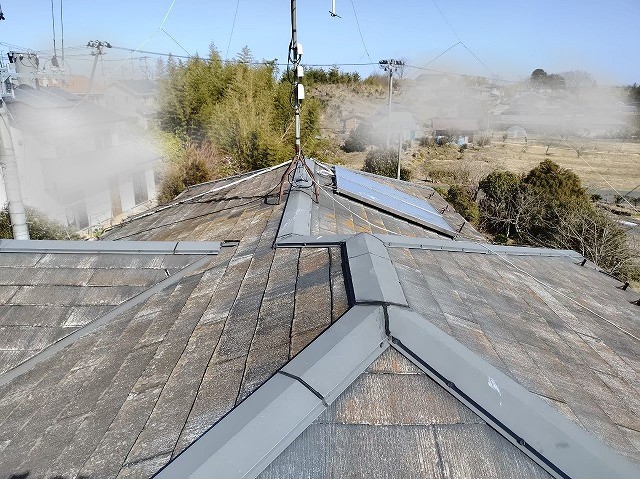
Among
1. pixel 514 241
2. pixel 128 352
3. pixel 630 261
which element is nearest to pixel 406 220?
pixel 128 352

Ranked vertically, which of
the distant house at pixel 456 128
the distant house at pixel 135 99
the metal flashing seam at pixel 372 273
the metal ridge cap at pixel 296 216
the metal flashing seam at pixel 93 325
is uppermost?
the distant house at pixel 135 99

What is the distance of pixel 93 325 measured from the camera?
3.86 m

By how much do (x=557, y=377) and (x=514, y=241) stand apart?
19.7 meters

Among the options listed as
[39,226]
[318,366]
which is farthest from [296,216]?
[39,226]

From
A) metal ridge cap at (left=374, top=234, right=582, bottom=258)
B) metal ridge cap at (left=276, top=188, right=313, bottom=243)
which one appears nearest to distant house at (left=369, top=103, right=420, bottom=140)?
metal ridge cap at (left=374, top=234, right=582, bottom=258)

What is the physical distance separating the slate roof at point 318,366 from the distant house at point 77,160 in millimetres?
15815

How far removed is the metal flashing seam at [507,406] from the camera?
1927 mm

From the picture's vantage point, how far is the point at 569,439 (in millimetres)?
1985

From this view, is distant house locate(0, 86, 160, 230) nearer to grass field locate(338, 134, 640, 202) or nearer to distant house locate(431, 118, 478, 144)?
grass field locate(338, 134, 640, 202)

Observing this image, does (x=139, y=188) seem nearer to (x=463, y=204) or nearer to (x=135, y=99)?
(x=135, y=99)

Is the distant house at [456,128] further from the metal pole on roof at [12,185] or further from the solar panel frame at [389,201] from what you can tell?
the metal pole on roof at [12,185]

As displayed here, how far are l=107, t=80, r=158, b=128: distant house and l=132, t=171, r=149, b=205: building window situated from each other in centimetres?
335

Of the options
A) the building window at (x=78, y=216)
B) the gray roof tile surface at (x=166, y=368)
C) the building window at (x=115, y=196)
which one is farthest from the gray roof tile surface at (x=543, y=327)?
the building window at (x=115, y=196)

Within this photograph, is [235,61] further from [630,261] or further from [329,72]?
[329,72]
